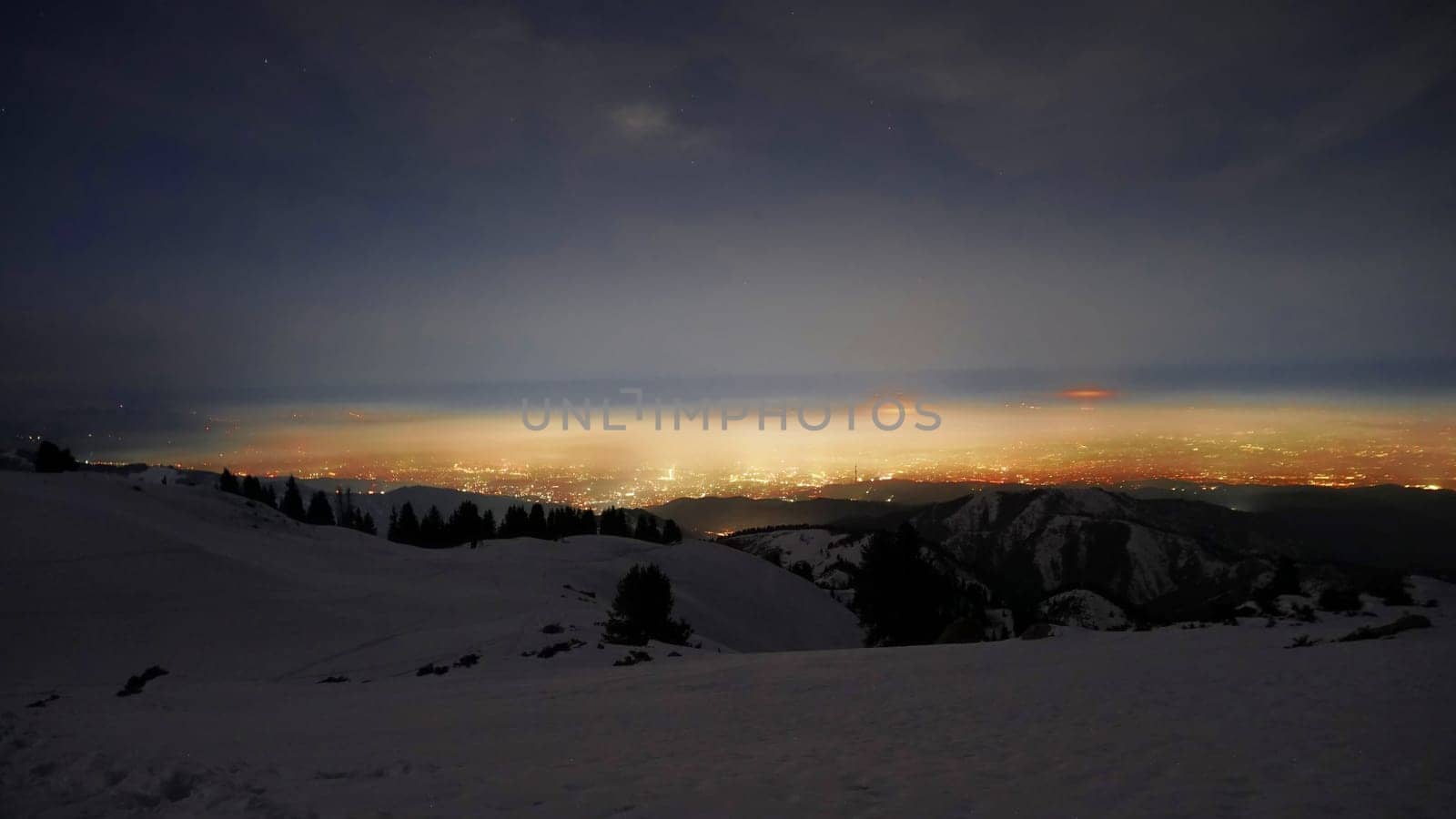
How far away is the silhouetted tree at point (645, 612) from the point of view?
29969mm

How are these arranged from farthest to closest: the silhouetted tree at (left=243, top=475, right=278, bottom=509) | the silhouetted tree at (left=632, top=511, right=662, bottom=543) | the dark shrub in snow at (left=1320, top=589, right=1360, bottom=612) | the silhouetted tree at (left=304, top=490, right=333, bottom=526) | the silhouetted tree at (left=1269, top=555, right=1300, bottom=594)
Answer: the silhouetted tree at (left=304, top=490, right=333, bottom=526) → the silhouetted tree at (left=243, top=475, right=278, bottom=509) → the silhouetted tree at (left=632, top=511, right=662, bottom=543) → the silhouetted tree at (left=1269, top=555, right=1300, bottom=594) → the dark shrub in snow at (left=1320, top=589, right=1360, bottom=612)

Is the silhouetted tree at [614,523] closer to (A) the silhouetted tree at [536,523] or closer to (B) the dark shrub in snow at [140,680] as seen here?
(A) the silhouetted tree at [536,523]

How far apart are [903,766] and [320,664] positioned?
22.2 meters

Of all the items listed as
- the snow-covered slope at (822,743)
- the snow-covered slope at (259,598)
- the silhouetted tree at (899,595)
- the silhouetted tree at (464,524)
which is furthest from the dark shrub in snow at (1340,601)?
the silhouetted tree at (464,524)

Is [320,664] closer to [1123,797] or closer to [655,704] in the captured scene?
[655,704]

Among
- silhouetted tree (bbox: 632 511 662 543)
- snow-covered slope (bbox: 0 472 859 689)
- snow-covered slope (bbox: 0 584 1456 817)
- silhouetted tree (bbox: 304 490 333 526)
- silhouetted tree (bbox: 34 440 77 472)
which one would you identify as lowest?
silhouetted tree (bbox: 632 511 662 543)

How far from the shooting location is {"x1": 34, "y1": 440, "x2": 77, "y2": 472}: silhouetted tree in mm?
57534

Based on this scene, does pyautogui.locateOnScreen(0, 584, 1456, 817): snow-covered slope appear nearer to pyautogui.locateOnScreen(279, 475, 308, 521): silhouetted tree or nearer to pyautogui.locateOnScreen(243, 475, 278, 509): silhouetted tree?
pyautogui.locateOnScreen(243, 475, 278, 509): silhouetted tree

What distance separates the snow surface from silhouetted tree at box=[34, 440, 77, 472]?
43.9m

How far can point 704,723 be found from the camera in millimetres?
11047

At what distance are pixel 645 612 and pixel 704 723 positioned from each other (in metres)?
21.2

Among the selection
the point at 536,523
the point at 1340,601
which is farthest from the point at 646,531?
the point at 1340,601

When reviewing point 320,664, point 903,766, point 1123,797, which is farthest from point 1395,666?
point 320,664

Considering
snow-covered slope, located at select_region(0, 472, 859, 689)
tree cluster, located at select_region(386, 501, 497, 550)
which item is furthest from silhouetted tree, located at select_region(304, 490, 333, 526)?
snow-covered slope, located at select_region(0, 472, 859, 689)
